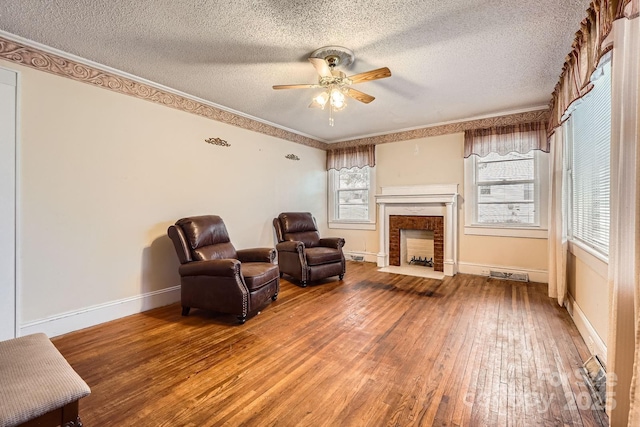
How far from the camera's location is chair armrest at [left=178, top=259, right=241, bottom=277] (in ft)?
9.12

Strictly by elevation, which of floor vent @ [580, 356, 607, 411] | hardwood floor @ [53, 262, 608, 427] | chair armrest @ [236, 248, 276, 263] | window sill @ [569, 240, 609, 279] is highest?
window sill @ [569, 240, 609, 279]

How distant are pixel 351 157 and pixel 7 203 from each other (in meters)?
4.86

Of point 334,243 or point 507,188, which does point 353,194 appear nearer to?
point 334,243

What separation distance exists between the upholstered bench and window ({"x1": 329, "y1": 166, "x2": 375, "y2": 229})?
197 inches

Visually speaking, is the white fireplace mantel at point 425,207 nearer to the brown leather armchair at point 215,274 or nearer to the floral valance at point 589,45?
the floral valance at point 589,45

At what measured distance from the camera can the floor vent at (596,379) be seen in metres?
1.66

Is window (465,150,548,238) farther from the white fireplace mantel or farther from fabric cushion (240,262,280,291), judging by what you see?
fabric cushion (240,262,280,291)

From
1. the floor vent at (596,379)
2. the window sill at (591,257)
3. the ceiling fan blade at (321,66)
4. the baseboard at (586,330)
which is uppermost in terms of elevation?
the ceiling fan blade at (321,66)

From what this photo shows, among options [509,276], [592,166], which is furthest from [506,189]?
[592,166]

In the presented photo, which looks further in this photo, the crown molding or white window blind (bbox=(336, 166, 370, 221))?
white window blind (bbox=(336, 166, 370, 221))

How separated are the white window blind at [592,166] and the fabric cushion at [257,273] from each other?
2921 millimetres

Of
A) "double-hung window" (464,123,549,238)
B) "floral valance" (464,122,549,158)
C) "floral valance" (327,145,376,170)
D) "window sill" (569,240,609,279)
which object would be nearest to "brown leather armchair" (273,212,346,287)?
"floral valance" (327,145,376,170)

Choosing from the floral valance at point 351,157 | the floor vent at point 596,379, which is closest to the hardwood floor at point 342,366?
the floor vent at point 596,379

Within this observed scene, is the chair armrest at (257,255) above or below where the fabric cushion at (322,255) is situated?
above
